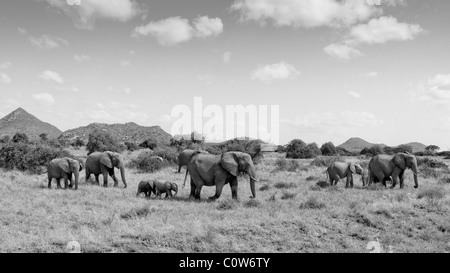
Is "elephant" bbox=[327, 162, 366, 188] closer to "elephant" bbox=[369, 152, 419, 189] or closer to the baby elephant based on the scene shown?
"elephant" bbox=[369, 152, 419, 189]

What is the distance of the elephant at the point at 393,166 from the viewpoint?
18.3 meters

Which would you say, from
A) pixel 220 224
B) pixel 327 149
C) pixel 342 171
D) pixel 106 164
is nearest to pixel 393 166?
pixel 342 171

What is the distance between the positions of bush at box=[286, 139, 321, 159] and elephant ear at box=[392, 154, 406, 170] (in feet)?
114

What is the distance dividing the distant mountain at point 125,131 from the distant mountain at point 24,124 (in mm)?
11107

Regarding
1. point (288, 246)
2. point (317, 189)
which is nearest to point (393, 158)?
point (317, 189)

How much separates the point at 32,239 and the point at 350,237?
26.5ft

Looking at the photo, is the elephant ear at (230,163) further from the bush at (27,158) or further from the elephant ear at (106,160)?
the bush at (27,158)

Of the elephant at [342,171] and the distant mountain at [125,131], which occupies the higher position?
the distant mountain at [125,131]

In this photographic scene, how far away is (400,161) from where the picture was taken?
60.5 ft

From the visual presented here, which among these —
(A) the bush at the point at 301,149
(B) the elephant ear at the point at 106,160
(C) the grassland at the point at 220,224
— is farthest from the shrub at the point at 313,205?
(A) the bush at the point at 301,149

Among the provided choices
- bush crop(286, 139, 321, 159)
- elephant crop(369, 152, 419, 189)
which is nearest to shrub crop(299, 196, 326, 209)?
elephant crop(369, 152, 419, 189)
